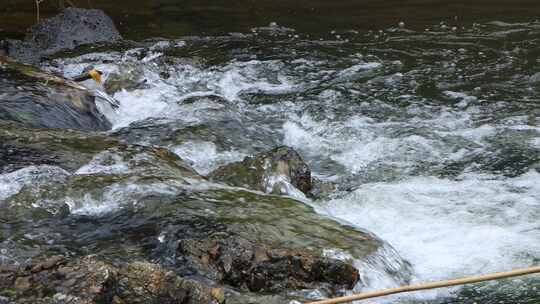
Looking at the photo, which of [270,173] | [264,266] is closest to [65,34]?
[270,173]

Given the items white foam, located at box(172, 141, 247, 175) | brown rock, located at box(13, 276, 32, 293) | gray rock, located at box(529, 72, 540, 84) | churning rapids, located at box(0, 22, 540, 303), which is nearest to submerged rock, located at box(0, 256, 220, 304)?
brown rock, located at box(13, 276, 32, 293)

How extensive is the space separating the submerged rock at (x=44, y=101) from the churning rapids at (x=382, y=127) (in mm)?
300

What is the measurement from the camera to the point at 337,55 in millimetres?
8391

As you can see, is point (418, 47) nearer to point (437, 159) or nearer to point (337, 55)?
point (337, 55)

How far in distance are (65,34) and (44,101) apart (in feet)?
11.9

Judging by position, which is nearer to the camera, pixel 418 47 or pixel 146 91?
pixel 146 91

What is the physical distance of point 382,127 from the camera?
20.4ft

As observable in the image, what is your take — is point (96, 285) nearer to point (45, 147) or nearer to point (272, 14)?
point (45, 147)

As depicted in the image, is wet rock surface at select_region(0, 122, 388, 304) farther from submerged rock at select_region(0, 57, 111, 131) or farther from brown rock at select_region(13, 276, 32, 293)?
submerged rock at select_region(0, 57, 111, 131)

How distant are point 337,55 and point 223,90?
1.64 meters

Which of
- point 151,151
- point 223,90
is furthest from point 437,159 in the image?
point 223,90

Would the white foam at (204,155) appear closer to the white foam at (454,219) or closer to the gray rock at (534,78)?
the white foam at (454,219)

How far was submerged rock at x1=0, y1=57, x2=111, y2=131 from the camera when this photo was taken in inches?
217

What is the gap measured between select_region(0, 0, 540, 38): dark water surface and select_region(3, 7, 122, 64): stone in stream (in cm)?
38
